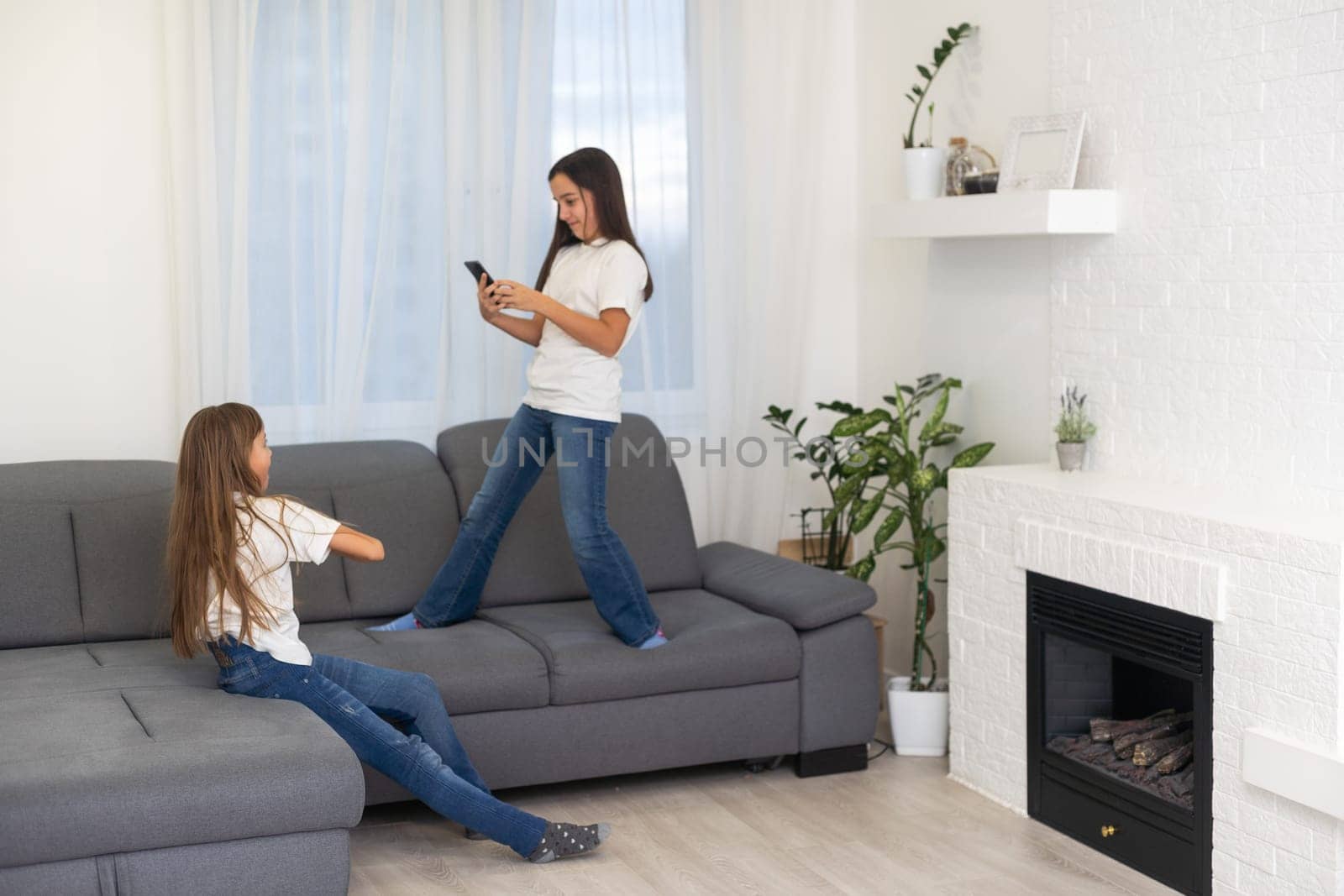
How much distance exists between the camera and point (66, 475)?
11.8ft

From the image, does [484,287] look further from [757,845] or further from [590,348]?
[757,845]

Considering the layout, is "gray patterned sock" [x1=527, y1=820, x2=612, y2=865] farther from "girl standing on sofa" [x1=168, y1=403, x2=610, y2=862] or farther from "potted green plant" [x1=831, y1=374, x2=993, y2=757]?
"potted green plant" [x1=831, y1=374, x2=993, y2=757]

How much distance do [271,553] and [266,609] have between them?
117 millimetres

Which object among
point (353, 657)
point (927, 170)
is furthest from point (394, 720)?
point (927, 170)

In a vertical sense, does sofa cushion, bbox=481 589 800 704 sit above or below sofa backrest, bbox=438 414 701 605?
below

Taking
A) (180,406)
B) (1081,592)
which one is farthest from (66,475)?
(1081,592)

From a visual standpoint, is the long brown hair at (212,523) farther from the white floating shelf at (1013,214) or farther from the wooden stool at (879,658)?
the white floating shelf at (1013,214)

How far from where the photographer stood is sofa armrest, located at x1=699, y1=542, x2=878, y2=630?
12.2ft

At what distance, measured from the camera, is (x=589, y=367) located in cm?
356

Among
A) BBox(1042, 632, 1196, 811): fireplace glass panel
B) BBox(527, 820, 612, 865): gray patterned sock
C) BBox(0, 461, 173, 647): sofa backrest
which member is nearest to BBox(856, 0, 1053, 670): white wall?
BBox(1042, 632, 1196, 811): fireplace glass panel

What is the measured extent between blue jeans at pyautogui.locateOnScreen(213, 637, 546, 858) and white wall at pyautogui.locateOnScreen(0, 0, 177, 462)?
1304mm

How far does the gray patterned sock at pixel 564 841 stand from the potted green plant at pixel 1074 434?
57.8 inches

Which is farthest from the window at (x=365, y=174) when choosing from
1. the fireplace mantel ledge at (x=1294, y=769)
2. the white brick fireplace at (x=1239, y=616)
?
the fireplace mantel ledge at (x=1294, y=769)

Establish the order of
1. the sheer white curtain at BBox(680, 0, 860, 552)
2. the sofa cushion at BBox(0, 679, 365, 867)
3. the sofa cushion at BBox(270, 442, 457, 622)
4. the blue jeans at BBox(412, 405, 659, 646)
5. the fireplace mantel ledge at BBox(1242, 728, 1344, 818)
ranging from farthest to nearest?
the sheer white curtain at BBox(680, 0, 860, 552) → the sofa cushion at BBox(270, 442, 457, 622) → the blue jeans at BBox(412, 405, 659, 646) → the fireplace mantel ledge at BBox(1242, 728, 1344, 818) → the sofa cushion at BBox(0, 679, 365, 867)
